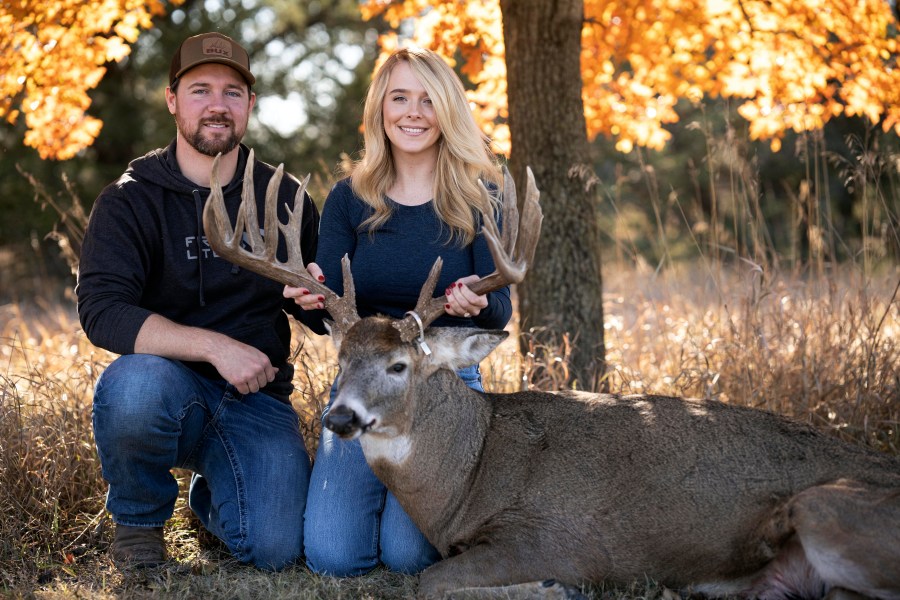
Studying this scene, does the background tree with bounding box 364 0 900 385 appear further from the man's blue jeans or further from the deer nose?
the deer nose

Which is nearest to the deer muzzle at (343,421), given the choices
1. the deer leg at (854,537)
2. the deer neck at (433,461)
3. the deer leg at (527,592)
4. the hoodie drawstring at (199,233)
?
the deer neck at (433,461)

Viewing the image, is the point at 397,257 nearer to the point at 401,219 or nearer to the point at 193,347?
the point at 401,219

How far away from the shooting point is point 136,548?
162 inches

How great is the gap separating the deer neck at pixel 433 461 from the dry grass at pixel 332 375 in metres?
0.36

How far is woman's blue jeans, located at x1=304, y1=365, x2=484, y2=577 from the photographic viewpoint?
4.16m

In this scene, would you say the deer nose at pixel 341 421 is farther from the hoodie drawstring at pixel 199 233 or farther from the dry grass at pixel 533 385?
the hoodie drawstring at pixel 199 233

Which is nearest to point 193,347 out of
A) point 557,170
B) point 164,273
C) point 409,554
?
point 164,273

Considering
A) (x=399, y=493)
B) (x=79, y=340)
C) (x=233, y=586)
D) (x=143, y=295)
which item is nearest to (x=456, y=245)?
(x=399, y=493)

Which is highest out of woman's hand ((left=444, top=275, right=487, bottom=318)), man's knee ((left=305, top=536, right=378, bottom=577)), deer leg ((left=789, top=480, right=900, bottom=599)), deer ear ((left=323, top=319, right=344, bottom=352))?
woman's hand ((left=444, top=275, right=487, bottom=318))

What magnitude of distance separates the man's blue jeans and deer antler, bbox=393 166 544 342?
1.03 meters

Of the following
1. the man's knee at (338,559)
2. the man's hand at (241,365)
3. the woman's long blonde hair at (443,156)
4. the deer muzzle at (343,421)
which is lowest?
the man's knee at (338,559)

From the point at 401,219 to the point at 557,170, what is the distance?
66.5 inches

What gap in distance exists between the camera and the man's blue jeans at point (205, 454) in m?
4.02

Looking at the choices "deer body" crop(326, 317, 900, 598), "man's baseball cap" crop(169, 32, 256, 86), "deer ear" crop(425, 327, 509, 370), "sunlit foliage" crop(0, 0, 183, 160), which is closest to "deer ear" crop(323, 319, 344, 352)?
"deer body" crop(326, 317, 900, 598)
